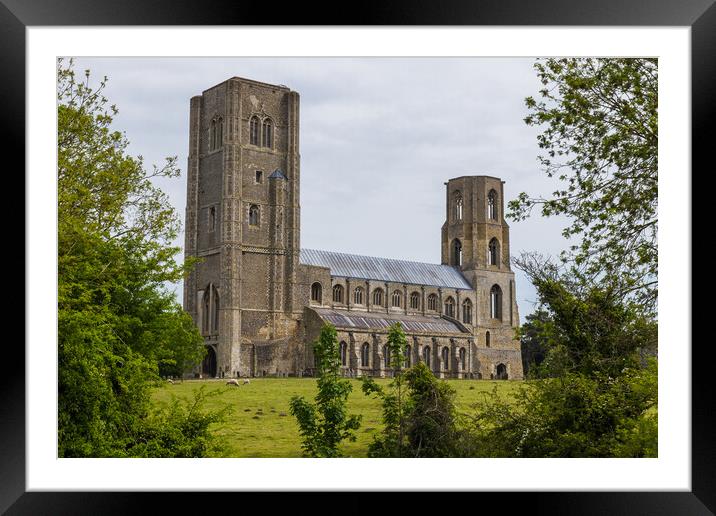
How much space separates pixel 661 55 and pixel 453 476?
3.62 meters

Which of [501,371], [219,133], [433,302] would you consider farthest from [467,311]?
[219,133]

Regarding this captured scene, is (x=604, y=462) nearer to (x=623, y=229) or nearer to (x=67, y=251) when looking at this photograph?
(x=623, y=229)

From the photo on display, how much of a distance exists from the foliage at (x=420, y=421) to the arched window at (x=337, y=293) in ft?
164

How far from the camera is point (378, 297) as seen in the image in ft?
231

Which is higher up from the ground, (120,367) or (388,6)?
(388,6)

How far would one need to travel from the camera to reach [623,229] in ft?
42.2

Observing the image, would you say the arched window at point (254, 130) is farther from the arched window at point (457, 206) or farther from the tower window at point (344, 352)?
the arched window at point (457, 206)

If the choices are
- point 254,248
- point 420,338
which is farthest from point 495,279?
point 254,248

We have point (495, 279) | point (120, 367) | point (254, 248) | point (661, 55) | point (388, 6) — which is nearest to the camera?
→ point (388, 6)

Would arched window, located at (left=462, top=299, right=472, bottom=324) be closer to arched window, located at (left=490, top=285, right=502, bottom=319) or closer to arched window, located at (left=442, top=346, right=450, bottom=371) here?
arched window, located at (left=490, top=285, right=502, bottom=319)

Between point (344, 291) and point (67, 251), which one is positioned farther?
point (344, 291)

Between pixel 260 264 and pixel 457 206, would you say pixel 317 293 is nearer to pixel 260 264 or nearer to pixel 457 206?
pixel 260 264

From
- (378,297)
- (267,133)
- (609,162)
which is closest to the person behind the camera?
(609,162)

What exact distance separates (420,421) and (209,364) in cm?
4388
